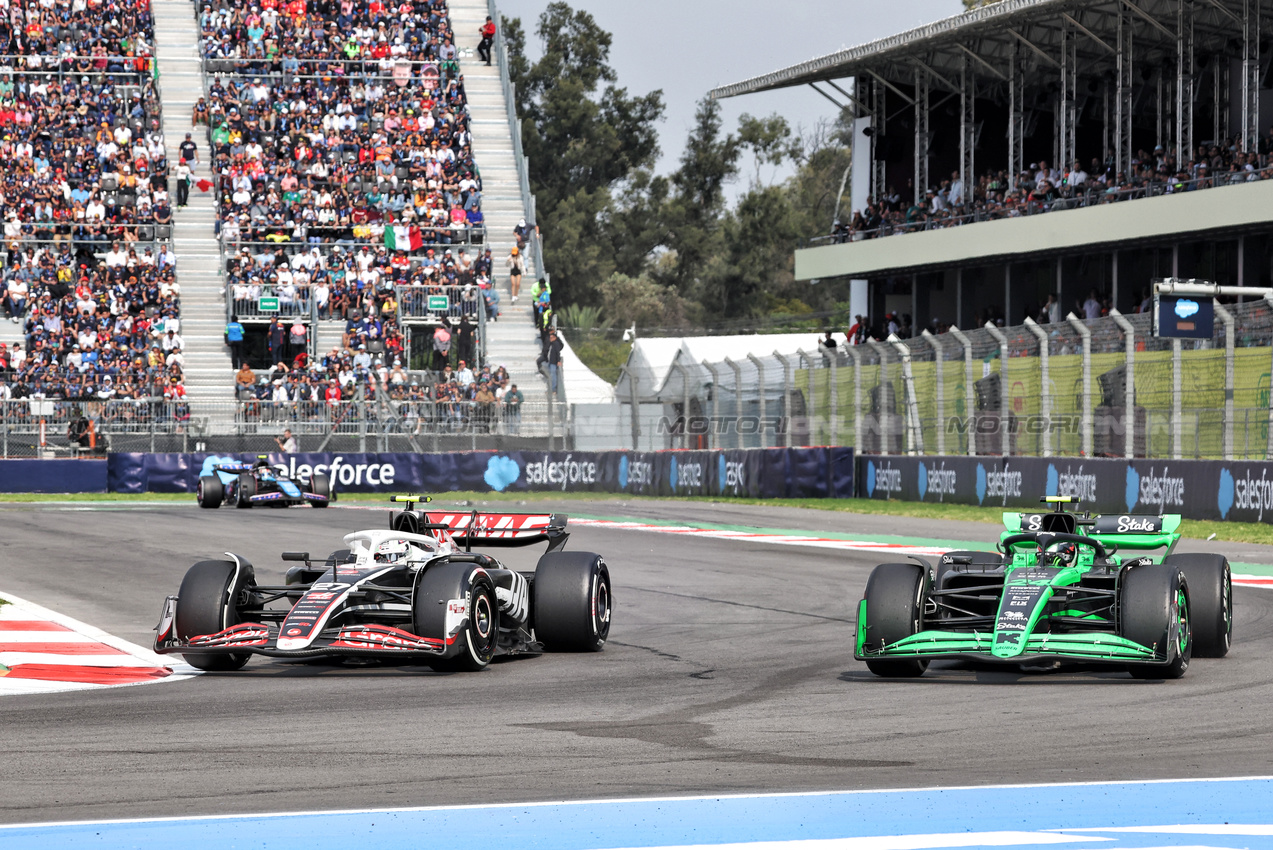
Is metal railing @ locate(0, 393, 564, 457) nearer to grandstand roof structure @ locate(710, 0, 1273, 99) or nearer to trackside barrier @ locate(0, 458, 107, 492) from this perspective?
trackside barrier @ locate(0, 458, 107, 492)

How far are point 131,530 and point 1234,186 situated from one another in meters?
23.2

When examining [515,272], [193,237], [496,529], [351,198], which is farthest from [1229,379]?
[193,237]

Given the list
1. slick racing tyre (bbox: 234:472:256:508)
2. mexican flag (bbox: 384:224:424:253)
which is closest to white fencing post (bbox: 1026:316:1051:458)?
slick racing tyre (bbox: 234:472:256:508)

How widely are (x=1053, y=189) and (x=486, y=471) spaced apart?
Result: 51.1 feet

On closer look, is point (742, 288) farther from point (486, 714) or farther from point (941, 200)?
point (486, 714)

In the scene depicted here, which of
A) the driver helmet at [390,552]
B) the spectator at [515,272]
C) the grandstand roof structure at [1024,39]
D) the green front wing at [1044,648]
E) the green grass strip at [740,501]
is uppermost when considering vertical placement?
the grandstand roof structure at [1024,39]

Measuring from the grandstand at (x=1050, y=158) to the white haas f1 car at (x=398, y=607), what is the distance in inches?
1047

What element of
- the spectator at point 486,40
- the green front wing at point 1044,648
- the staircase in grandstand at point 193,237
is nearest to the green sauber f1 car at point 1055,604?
the green front wing at point 1044,648

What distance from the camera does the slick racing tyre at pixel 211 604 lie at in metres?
10.0

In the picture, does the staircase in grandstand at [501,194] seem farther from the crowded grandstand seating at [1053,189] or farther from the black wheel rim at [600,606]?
the black wheel rim at [600,606]

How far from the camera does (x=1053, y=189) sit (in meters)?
40.0

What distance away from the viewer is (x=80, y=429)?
111 ft

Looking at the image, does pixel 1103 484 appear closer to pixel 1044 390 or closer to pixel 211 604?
pixel 1044 390

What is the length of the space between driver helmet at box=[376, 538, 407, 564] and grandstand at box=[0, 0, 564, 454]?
2398cm
